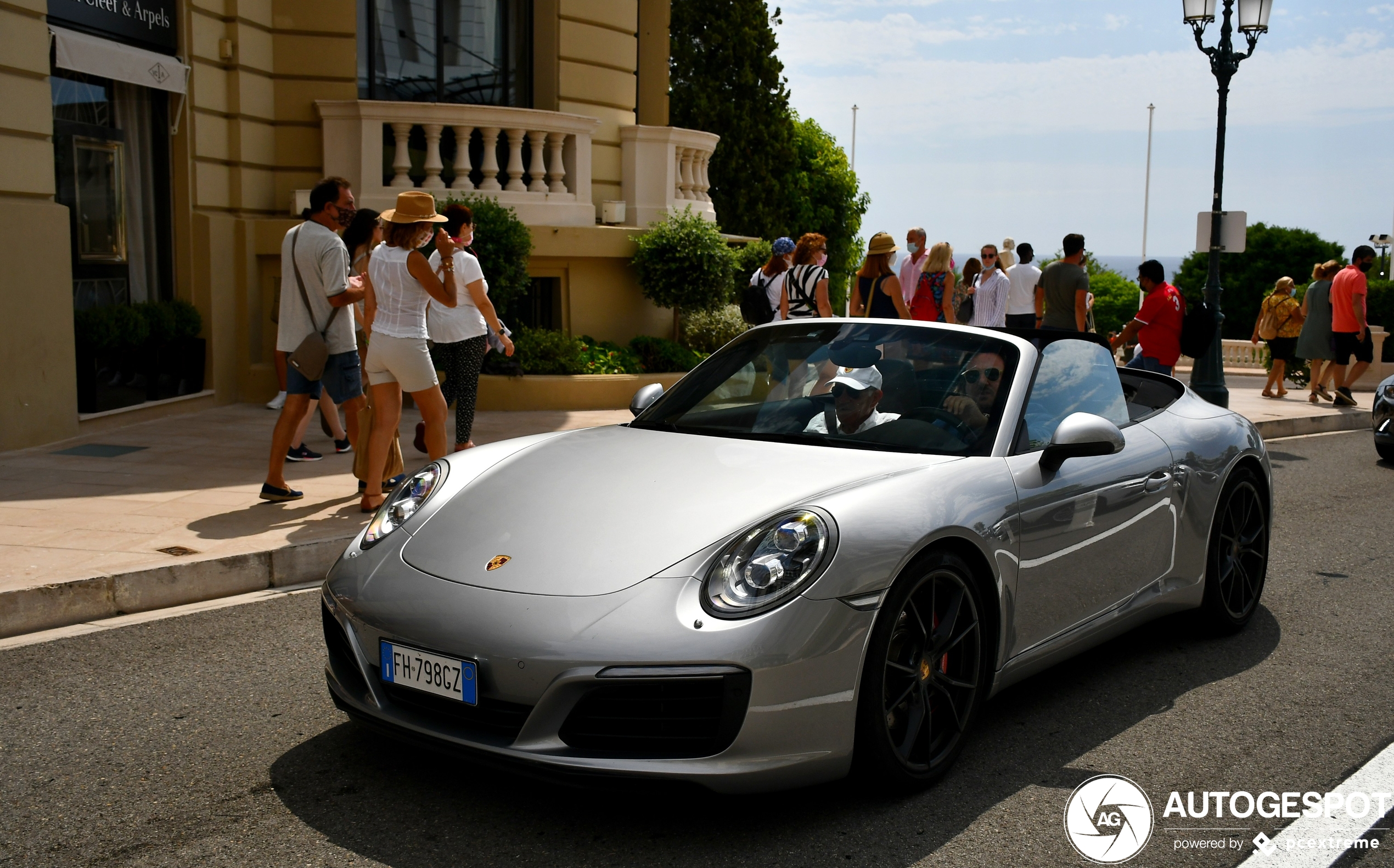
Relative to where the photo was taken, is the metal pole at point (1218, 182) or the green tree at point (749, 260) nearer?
the metal pole at point (1218, 182)

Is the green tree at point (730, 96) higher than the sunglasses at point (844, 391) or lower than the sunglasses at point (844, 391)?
higher

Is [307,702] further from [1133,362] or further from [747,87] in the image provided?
[747,87]

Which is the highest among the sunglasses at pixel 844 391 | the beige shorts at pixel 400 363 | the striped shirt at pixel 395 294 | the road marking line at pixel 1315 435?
the striped shirt at pixel 395 294

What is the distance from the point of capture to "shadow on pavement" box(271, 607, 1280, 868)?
3.32 m

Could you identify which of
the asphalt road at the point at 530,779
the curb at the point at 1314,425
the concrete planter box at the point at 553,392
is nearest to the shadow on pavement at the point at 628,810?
the asphalt road at the point at 530,779

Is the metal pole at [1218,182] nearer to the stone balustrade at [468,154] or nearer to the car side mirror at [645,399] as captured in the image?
the stone balustrade at [468,154]

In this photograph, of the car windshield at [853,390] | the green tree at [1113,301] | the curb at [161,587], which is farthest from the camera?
the green tree at [1113,301]

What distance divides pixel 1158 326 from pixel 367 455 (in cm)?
674

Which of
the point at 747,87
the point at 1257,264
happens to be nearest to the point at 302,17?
the point at 747,87

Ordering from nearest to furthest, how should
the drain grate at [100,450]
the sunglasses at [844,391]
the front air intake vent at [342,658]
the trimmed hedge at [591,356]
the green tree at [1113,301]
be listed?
the front air intake vent at [342,658], the sunglasses at [844,391], the drain grate at [100,450], the trimmed hedge at [591,356], the green tree at [1113,301]

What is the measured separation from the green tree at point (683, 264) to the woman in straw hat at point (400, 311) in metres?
7.05

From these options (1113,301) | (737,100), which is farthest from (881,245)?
(1113,301)

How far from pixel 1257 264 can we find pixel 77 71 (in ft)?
226

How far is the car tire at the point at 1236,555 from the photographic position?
5.38 m
